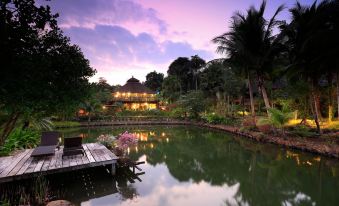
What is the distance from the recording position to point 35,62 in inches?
149

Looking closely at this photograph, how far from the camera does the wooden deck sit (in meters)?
5.72

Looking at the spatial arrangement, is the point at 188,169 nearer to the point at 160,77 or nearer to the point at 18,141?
the point at 18,141

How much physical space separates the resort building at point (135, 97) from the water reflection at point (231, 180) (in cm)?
3010

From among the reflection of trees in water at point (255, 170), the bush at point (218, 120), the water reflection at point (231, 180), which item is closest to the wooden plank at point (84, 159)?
A: the water reflection at point (231, 180)

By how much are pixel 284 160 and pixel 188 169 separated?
14.9ft

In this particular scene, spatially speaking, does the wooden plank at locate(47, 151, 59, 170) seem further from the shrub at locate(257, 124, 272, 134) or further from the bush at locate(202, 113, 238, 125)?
the bush at locate(202, 113, 238, 125)

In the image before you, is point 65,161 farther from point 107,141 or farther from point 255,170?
point 255,170

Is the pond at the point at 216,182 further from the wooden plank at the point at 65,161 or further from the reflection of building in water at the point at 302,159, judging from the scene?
the wooden plank at the point at 65,161

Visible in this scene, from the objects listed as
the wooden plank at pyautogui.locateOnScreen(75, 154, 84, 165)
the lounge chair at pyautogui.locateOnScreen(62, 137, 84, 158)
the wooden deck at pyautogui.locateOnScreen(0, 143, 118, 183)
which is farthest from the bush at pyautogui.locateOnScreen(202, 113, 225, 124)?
the wooden plank at pyautogui.locateOnScreen(75, 154, 84, 165)

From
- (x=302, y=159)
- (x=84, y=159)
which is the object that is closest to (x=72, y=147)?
(x=84, y=159)

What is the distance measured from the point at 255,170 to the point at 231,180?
1649mm

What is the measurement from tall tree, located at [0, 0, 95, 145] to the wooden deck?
2037 millimetres

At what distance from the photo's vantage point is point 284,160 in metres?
9.72

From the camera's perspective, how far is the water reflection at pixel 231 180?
6.05 m
